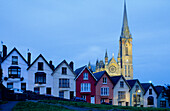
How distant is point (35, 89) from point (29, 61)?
25.6 feet

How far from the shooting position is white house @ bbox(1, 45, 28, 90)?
56875 mm

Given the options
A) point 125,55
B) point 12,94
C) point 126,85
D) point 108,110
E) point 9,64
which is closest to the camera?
point 108,110

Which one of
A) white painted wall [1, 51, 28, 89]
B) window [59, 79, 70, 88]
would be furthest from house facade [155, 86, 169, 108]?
white painted wall [1, 51, 28, 89]

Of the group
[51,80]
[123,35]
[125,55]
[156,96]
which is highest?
[123,35]

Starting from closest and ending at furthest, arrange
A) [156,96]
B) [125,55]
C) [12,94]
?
[12,94]
[156,96]
[125,55]

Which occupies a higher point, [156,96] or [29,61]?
[29,61]

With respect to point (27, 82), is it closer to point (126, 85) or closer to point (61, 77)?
point (61, 77)

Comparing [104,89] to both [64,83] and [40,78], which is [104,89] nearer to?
[64,83]

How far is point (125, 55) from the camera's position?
175 metres

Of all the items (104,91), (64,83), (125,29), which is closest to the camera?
(64,83)

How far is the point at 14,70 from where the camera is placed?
57.8 metres

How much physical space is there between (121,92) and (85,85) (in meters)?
10.4

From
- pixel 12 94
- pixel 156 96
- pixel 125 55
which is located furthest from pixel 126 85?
pixel 125 55

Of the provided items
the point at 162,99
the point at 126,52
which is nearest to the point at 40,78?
the point at 162,99
